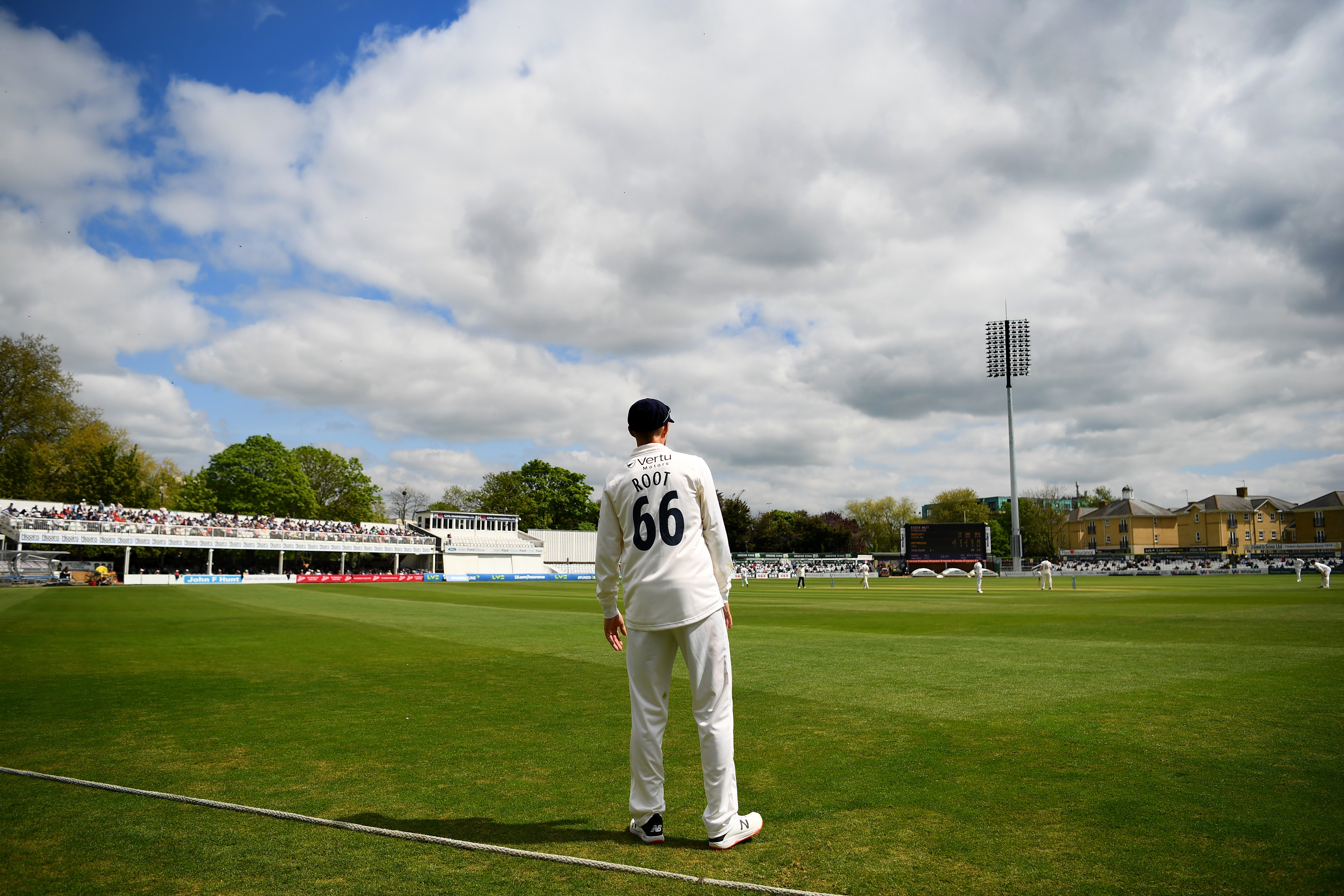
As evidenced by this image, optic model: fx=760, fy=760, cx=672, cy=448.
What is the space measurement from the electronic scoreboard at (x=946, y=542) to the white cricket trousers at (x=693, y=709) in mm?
75471

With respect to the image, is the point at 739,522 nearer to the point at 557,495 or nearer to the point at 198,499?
the point at 557,495

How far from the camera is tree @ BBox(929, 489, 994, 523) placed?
12500 centimetres

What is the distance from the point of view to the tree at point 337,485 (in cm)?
8681

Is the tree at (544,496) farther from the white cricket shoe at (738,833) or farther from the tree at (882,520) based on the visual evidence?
the white cricket shoe at (738,833)

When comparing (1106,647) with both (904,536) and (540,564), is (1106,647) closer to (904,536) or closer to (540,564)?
(904,536)

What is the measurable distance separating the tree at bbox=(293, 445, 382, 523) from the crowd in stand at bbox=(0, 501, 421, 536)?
13.4 meters

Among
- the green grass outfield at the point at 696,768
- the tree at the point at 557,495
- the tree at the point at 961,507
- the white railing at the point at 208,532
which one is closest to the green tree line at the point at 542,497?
the tree at the point at 557,495

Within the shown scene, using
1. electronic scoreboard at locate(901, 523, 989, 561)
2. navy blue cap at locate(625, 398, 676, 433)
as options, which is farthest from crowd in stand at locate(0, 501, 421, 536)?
navy blue cap at locate(625, 398, 676, 433)

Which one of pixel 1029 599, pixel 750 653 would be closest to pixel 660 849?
pixel 750 653

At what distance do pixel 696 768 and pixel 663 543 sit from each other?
6.85 feet

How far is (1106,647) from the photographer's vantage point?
1271 centimetres

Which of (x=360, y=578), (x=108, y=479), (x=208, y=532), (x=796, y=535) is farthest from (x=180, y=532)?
(x=796, y=535)

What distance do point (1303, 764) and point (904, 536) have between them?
2977 inches

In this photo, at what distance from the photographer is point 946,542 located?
7631 centimetres
